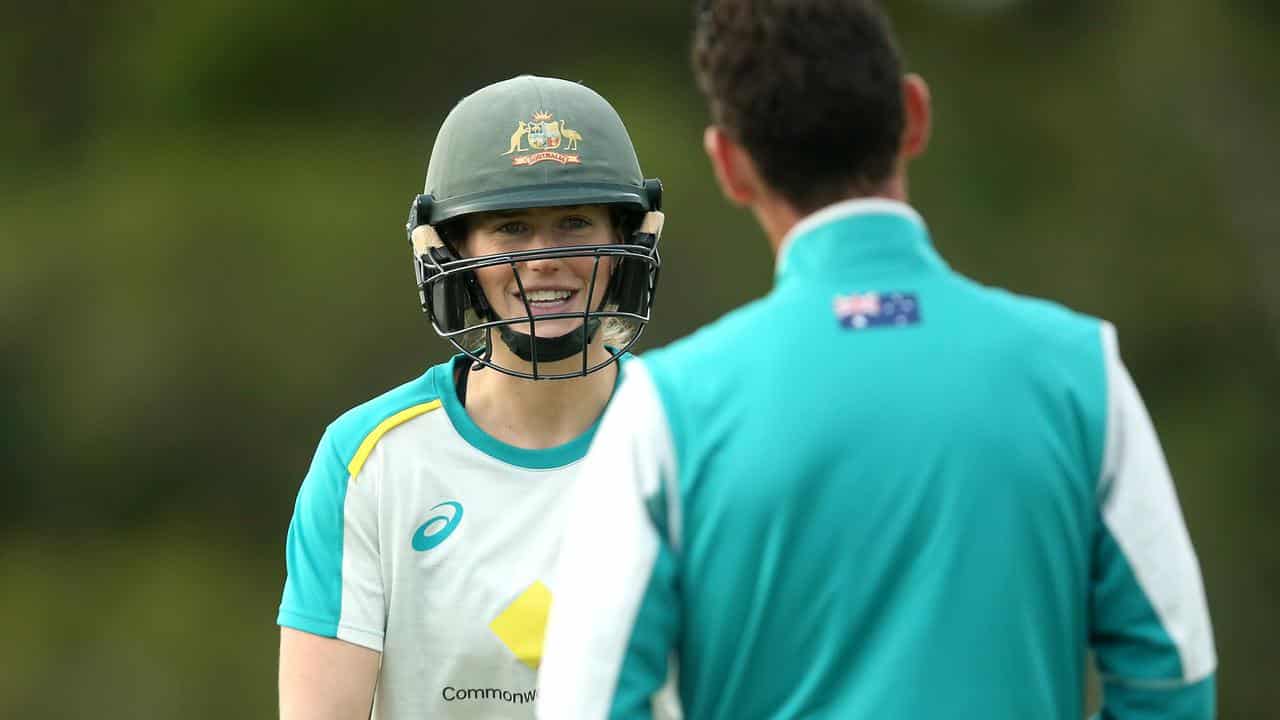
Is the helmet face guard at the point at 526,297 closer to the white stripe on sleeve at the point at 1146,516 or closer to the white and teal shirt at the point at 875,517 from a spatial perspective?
the white and teal shirt at the point at 875,517

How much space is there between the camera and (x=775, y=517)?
1.55m

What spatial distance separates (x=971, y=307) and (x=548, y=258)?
1.19 meters

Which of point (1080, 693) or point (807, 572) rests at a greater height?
point (807, 572)

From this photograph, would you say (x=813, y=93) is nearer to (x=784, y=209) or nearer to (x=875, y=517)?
(x=784, y=209)

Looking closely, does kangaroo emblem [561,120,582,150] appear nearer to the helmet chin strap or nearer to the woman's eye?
the woman's eye

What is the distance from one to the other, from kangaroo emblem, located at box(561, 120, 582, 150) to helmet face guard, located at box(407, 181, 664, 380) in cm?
17

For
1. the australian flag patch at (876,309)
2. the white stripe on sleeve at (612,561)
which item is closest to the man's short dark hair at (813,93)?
the australian flag patch at (876,309)

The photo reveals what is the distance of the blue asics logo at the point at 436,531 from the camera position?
264 cm

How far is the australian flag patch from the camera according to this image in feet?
5.23

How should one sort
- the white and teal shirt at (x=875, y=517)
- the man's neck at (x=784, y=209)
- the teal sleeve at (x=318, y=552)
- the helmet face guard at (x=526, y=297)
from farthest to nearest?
1. the helmet face guard at (x=526, y=297)
2. the teal sleeve at (x=318, y=552)
3. the man's neck at (x=784, y=209)
4. the white and teal shirt at (x=875, y=517)

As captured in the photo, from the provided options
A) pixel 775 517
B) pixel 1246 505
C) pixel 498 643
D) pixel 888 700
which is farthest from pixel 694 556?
pixel 1246 505

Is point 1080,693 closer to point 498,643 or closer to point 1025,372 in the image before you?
point 1025,372

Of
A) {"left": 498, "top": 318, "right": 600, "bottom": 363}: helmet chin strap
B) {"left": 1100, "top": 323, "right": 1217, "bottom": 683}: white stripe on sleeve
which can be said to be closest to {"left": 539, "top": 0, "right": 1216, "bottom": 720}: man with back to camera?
{"left": 1100, "top": 323, "right": 1217, "bottom": 683}: white stripe on sleeve

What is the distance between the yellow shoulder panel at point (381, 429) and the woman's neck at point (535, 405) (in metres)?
0.08
